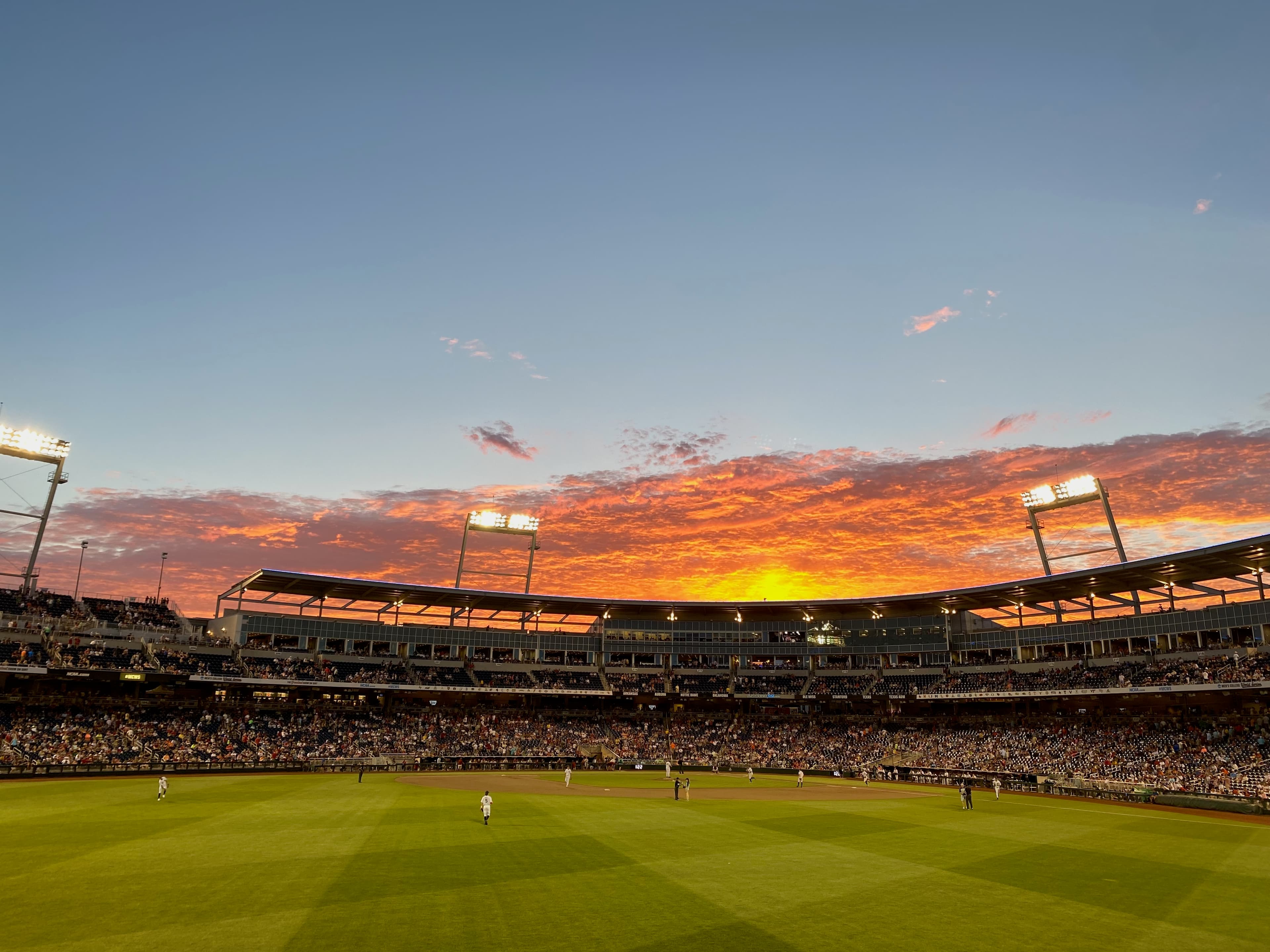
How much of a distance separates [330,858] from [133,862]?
549cm

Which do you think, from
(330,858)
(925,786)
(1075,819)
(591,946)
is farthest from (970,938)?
(925,786)

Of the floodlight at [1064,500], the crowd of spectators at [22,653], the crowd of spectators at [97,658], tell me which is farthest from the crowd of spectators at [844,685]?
the crowd of spectators at [22,653]

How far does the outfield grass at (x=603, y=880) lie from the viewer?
1614 cm

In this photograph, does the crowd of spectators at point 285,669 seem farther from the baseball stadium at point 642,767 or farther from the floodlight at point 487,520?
the floodlight at point 487,520

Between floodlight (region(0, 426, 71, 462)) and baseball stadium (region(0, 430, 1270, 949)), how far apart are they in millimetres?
240

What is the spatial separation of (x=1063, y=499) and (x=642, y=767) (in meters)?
47.9

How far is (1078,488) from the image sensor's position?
71938 millimetres

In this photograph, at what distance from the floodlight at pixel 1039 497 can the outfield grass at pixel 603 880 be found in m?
40.0

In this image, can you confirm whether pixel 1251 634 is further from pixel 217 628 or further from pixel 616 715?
pixel 217 628

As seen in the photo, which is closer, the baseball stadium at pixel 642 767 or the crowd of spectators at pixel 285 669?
the baseball stadium at pixel 642 767

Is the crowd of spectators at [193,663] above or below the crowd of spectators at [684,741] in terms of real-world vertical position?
above

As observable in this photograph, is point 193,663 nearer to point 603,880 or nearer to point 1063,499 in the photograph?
point 603,880

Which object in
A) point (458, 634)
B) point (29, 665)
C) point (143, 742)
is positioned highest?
point (458, 634)

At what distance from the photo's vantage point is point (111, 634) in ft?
231
